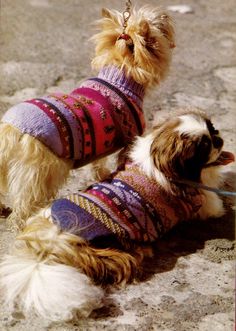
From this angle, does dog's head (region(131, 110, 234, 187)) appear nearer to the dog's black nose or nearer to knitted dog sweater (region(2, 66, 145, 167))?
the dog's black nose

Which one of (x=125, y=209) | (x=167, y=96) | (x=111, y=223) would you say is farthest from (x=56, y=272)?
(x=167, y=96)

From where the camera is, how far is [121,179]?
283 centimetres

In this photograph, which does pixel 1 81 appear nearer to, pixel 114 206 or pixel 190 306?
pixel 114 206

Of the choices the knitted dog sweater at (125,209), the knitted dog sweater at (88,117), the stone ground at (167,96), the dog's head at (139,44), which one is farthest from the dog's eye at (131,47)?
the stone ground at (167,96)

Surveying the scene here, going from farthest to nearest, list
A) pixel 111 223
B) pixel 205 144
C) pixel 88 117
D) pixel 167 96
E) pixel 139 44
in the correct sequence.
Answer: pixel 167 96 → pixel 139 44 → pixel 88 117 → pixel 205 144 → pixel 111 223

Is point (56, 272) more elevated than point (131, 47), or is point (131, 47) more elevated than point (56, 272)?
point (131, 47)

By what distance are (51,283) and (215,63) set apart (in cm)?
327

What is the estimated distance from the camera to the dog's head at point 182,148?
2750mm

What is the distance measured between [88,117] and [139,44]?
0.57m

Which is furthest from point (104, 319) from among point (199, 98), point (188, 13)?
point (188, 13)

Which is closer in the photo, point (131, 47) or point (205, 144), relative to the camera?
point (205, 144)

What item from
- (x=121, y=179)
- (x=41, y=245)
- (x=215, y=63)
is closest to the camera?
(x=41, y=245)

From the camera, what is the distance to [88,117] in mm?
2938

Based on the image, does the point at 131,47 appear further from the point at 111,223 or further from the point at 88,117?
the point at 111,223
